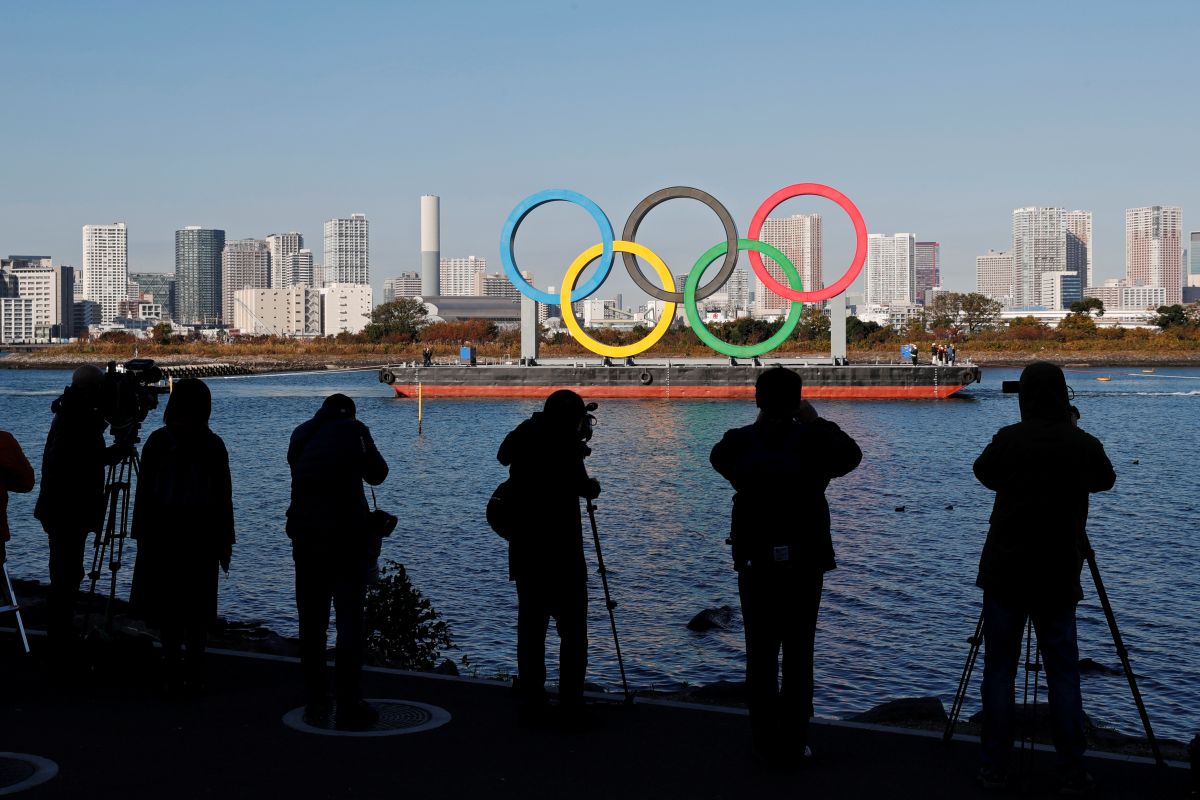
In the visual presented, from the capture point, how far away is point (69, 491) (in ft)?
27.0

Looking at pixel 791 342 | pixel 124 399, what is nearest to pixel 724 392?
pixel 791 342

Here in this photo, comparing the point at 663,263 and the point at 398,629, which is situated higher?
the point at 663,263

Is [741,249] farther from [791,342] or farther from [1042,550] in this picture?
[791,342]

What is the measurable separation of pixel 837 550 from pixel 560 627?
48.5 feet

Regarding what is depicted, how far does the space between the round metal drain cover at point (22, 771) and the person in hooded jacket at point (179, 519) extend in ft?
4.16

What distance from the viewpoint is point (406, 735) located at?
7.02m

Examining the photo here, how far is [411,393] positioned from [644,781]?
68.7 meters

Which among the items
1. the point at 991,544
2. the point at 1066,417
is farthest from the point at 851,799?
the point at 1066,417

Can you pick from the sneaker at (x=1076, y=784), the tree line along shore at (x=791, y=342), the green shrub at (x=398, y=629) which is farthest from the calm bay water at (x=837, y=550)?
the tree line along shore at (x=791, y=342)

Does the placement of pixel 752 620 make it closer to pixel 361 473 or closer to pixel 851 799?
pixel 851 799

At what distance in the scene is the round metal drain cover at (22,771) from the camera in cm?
604

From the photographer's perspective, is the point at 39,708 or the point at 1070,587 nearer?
the point at 1070,587

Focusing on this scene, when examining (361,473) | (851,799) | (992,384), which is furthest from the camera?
(992,384)

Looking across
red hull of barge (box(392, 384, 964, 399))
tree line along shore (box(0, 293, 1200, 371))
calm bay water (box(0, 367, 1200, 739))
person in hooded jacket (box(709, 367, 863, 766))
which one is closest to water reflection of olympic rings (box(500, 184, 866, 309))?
red hull of barge (box(392, 384, 964, 399))
